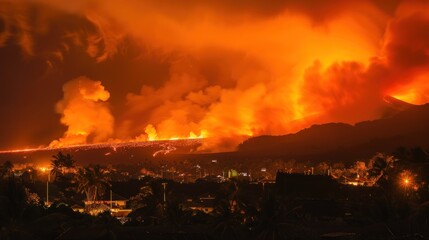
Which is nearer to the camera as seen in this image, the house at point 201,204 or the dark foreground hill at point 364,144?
the house at point 201,204

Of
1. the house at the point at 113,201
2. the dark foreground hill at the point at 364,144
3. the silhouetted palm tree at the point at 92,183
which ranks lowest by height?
the house at the point at 113,201

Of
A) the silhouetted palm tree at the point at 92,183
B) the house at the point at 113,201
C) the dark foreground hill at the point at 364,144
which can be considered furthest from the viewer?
the dark foreground hill at the point at 364,144

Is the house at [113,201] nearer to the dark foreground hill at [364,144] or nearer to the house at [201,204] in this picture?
the house at [201,204]

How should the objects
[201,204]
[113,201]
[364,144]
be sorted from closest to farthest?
[201,204] → [113,201] → [364,144]

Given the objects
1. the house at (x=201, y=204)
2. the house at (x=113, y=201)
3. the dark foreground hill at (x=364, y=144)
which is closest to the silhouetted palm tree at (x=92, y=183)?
the house at (x=113, y=201)

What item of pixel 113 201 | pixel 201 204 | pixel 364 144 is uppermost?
pixel 364 144

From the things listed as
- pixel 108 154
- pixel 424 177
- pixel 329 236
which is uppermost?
pixel 108 154

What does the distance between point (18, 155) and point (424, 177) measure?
154 m

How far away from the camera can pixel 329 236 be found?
147 feet

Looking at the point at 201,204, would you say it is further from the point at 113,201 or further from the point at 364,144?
the point at 364,144

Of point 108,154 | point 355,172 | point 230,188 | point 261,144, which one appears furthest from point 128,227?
point 261,144

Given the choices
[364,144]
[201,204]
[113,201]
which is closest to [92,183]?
[113,201]

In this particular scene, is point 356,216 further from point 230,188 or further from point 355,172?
point 355,172

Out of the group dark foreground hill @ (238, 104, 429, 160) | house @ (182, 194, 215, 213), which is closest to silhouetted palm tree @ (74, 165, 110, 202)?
house @ (182, 194, 215, 213)
